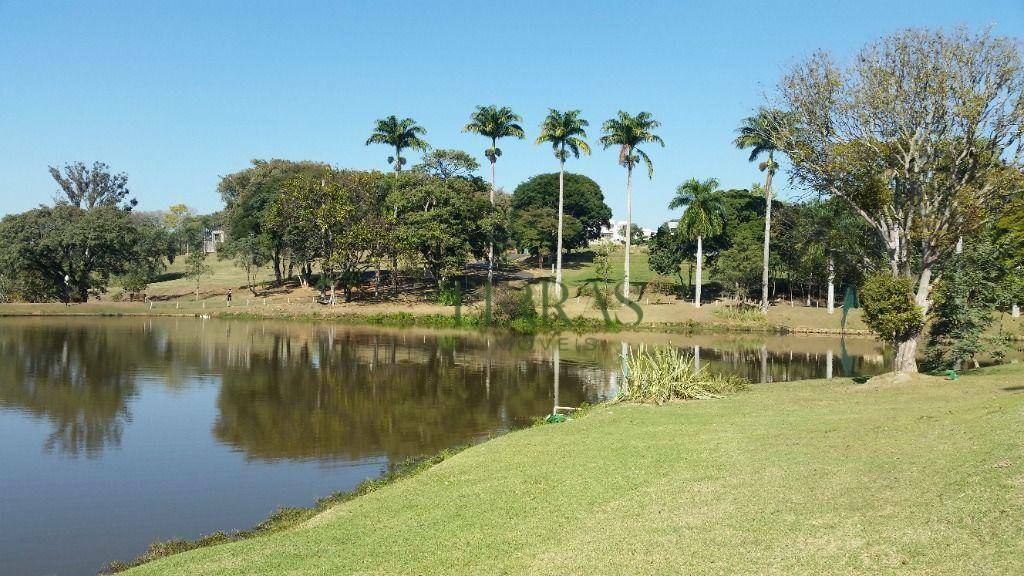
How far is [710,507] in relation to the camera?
36.8 feet

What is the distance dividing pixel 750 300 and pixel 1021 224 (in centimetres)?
4386

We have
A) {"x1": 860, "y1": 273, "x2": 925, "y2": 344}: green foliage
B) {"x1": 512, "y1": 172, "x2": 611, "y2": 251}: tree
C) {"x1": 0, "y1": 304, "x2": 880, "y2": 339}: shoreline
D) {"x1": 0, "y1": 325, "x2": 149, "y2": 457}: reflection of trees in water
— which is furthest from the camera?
→ {"x1": 512, "y1": 172, "x2": 611, "y2": 251}: tree

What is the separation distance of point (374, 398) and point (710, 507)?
65.8 feet

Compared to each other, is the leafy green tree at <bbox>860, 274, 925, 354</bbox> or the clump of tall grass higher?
the leafy green tree at <bbox>860, 274, 925, 354</bbox>

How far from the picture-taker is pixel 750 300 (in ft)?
232

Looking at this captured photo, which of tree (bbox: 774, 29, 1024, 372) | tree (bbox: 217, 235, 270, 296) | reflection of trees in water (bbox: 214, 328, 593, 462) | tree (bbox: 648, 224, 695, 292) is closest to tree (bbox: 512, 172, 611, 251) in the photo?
tree (bbox: 648, 224, 695, 292)

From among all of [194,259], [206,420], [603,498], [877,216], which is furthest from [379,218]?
[603,498]

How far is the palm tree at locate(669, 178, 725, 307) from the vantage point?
6544 cm

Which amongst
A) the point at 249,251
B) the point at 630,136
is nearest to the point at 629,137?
the point at 630,136

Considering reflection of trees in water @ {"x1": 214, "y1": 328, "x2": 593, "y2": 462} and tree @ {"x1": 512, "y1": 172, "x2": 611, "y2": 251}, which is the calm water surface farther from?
tree @ {"x1": 512, "y1": 172, "x2": 611, "y2": 251}

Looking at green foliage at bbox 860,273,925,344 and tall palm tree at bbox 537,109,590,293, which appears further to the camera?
tall palm tree at bbox 537,109,590,293

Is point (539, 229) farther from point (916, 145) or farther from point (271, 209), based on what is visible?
point (916, 145)

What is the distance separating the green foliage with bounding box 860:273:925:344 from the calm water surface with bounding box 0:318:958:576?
9939mm

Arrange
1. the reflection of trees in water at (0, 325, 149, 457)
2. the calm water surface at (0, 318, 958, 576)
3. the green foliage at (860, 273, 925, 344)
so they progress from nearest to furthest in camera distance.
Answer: the calm water surface at (0, 318, 958, 576)
the green foliage at (860, 273, 925, 344)
the reflection of trees in water at (0, 325, 149, 457)
